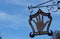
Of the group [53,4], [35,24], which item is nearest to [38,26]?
[35,24]

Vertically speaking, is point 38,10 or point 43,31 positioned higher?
point 38,10

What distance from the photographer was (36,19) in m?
8.20

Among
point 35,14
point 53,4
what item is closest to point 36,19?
point 35,14

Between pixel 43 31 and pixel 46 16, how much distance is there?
0.42 m

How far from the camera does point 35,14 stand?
8219mm

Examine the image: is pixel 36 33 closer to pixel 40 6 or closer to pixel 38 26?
pixel 38 26

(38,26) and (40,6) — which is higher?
(40,6)

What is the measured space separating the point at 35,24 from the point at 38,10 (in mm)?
382

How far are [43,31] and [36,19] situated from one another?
1.30 ft

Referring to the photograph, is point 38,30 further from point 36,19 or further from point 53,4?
point 53,4

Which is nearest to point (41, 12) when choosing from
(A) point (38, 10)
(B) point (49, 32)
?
(A) point (38, 10)

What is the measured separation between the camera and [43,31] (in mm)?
8039

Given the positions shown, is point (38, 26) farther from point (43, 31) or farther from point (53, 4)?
point (53, 4)

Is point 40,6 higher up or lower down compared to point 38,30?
higher up
